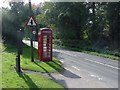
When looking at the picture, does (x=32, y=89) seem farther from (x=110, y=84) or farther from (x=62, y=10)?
(x=62, y=10)

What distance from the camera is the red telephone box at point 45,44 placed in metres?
22.2

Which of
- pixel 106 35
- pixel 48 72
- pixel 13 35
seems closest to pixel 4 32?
pixel 13 35

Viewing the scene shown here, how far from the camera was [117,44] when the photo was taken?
1673 inches

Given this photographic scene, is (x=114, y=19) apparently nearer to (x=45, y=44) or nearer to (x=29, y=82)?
(x=45, y=44)

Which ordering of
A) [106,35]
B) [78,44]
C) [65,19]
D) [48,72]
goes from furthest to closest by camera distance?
[65,19], [78,44], [106,35], [48,72]

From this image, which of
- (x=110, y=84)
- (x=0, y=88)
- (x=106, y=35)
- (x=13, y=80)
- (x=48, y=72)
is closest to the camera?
(x=0, y=88)

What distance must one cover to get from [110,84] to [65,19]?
43.8 meters

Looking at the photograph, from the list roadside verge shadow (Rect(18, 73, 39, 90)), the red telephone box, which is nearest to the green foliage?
the red telephone box

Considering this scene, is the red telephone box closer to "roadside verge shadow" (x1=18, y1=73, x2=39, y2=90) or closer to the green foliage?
"roadside verge shadow" (x1=18, y1=73, x2=39, y2=90)

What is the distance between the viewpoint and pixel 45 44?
2252cm

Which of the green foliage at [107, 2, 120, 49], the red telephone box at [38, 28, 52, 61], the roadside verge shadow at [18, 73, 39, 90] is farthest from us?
the green foliage at [107, 2, 120, 49]

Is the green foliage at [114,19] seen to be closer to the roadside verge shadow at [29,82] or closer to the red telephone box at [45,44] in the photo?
the red telephone box at [45,44]

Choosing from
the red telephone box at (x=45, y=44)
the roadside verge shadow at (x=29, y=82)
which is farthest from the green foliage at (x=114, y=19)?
the roadside verge shadow at (x=29, y=82)

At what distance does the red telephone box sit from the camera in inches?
874
